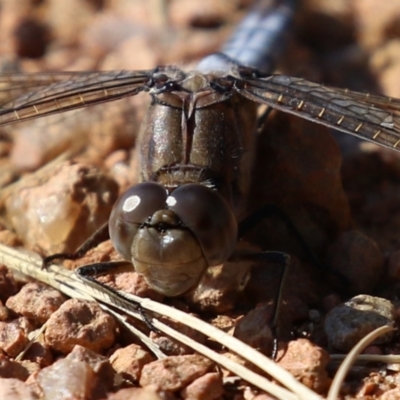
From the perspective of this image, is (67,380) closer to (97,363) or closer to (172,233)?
(97,363)

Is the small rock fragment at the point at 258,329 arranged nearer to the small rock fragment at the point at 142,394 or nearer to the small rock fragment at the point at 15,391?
the small rock fragment at the point at 142,394

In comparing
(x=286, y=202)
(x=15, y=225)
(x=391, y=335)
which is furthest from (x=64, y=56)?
(x=391, y=335)

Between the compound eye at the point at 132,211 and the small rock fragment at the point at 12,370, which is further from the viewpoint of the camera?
the compound eye at the point at 132,211

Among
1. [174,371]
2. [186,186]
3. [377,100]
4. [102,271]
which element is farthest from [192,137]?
[174,371]

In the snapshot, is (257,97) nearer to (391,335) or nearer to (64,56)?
(391,335)

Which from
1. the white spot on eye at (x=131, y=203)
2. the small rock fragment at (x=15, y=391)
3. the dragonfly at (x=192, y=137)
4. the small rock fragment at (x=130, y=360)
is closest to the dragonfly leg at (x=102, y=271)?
the dragonfly at (x=192, y=137)

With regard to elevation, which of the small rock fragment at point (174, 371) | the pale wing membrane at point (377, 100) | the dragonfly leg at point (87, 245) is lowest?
the small rock fragment at point (174, 371)

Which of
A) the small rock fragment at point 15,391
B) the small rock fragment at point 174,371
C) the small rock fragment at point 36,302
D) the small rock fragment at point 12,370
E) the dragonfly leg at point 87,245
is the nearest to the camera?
the small rock fragment at point 15,391
